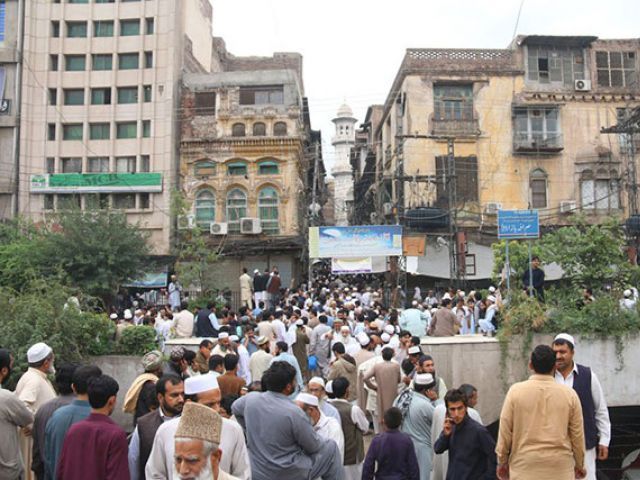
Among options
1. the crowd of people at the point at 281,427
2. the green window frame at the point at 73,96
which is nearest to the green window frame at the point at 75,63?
the green window frame at the point at 73,96

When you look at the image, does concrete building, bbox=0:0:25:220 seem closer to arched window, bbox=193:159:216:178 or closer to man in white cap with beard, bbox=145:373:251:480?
arched window, bbox=193:159:216:178

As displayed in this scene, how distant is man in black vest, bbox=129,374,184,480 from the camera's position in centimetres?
481

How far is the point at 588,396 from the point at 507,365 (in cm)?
553

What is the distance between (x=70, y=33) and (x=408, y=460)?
3189 centimetres

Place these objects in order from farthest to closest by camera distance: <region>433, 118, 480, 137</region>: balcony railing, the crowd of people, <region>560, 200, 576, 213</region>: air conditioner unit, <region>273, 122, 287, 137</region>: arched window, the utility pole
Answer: <region>273, 122, 287, 137</region>: arched window
<region>433, 118, 480, 137</region>: balcony railing
<region>560, 200, 576, 213</region>: air conditioner unit
the utility pole
the crowd of people

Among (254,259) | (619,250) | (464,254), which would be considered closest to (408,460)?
(619,250)

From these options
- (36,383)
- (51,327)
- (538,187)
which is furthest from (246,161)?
(36,383)

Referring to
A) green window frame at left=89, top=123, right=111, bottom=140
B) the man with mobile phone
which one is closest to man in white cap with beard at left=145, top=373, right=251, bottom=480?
the man with mobile phone

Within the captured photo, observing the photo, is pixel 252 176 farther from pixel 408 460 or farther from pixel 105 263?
pixel 408 460

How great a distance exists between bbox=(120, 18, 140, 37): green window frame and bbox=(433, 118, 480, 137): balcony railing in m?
15.1

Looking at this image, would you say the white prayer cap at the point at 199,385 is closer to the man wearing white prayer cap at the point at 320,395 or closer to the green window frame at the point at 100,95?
the man wearing white prayer cap at the point at 320,395

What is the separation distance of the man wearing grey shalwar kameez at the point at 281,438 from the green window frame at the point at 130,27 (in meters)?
30.4

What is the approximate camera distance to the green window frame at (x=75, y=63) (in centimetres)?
3192

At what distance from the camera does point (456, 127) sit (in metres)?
30.8
